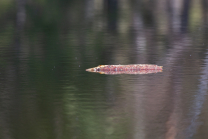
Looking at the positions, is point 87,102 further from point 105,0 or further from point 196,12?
point 105,0

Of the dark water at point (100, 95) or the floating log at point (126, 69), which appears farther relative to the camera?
the floating log at point (126, 69)

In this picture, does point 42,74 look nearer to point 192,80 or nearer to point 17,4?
point 192,80

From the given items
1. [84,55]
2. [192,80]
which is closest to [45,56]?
[84,55]

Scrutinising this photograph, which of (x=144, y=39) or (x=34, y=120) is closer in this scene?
(x=34, y=120)

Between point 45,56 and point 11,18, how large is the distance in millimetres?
32267

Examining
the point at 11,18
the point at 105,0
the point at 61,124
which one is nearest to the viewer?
the point at 61,124

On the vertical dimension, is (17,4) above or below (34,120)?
above

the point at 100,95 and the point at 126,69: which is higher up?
the point at 126,69

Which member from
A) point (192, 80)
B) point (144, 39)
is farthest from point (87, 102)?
point (144, 39)

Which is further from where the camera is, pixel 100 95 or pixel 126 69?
pixel 126 69

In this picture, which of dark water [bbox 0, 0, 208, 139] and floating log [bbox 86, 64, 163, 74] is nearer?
dark water [bbox 0, 0, 208, 139]

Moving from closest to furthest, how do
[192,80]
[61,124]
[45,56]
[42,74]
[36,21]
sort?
1. [61,124]
2. [192,80]
3. [42,74]
4. [45,56]
5. [36,21]

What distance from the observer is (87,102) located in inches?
511

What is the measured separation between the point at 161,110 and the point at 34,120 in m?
3.57
